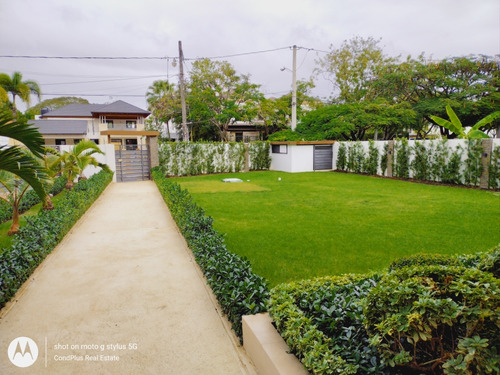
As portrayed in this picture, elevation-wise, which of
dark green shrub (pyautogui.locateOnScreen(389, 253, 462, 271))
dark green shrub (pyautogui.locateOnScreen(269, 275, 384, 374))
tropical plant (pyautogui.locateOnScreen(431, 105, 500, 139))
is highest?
tropical plant (pyautogui.locateOnScreen(431, 105, 500, 139))

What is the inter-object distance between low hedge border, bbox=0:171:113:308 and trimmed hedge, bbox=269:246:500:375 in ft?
11.2

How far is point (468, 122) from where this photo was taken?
2603cm

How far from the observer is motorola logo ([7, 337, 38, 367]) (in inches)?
119

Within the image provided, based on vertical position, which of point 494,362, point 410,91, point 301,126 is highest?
point 410,91

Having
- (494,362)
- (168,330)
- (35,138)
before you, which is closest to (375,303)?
(494,362)

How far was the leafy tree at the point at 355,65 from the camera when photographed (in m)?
29.9

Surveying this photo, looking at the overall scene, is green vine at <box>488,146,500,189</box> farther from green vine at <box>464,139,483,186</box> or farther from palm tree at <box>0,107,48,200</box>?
palm tree at <box>0,107,48,200</box>

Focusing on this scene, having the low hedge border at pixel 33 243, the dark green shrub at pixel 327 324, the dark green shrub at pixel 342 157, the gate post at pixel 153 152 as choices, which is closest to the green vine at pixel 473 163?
the dark green shrub at pixel 342 157

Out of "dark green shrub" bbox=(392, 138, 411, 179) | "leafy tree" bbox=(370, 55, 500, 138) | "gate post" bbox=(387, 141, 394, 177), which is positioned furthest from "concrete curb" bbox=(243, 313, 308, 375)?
"leafy tree" bbox=(370, 55, 500, 138)

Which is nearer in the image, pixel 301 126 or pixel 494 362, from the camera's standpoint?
pixel 494 362

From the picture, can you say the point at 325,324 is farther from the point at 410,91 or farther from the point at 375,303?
the point at 410,91

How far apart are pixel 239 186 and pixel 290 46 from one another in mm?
14101

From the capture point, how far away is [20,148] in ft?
13.0

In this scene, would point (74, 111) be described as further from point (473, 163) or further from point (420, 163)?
point (473, 163)
